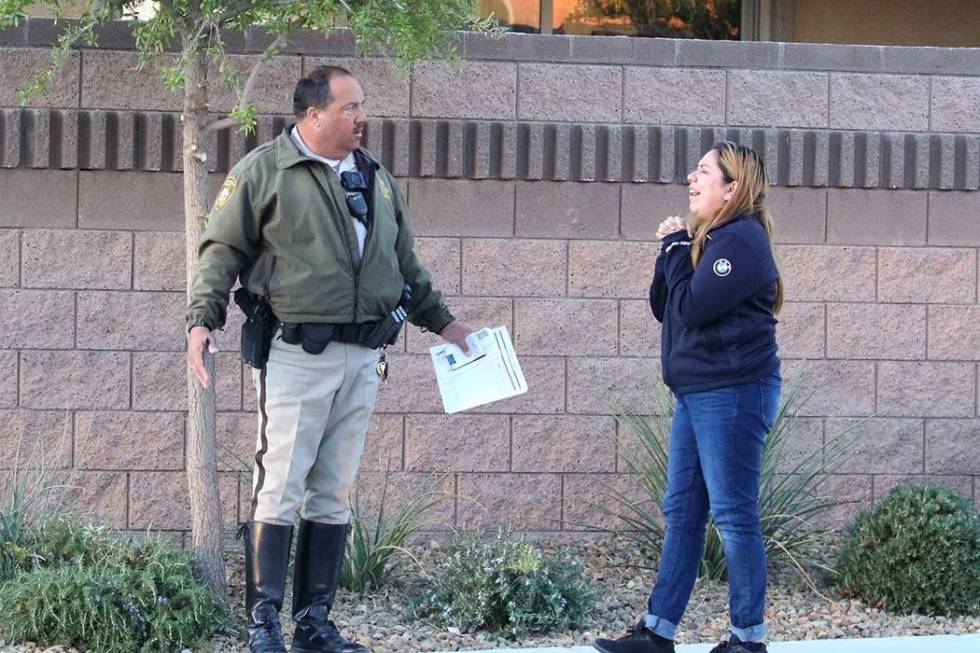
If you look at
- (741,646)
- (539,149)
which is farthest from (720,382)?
(539,149)

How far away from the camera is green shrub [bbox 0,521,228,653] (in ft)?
16.9

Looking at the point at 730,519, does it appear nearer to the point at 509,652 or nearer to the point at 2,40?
the point at 509,652

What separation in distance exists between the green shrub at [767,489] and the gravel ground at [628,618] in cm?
17

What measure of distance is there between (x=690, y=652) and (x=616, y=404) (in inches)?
76.3

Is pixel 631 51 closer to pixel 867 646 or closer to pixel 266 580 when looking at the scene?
pixel 867 646

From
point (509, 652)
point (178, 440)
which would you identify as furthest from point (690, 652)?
point (178, 440)

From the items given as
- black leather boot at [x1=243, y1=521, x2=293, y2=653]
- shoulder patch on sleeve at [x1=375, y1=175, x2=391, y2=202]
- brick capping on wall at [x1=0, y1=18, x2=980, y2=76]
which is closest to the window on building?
brick capping on wall at [x1=0, y1=18, x2=980, y2=76]

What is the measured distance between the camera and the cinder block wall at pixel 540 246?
266 inches

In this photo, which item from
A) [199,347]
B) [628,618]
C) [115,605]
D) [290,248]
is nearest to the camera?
[199,347]

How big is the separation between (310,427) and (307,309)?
1.31 feet

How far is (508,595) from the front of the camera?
562 centimetres

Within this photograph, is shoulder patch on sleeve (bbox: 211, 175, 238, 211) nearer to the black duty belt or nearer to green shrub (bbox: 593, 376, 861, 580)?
the black duty belt

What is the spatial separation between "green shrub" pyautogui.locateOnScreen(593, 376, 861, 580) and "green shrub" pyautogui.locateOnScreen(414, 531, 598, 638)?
82 cm

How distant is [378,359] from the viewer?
197 inches
